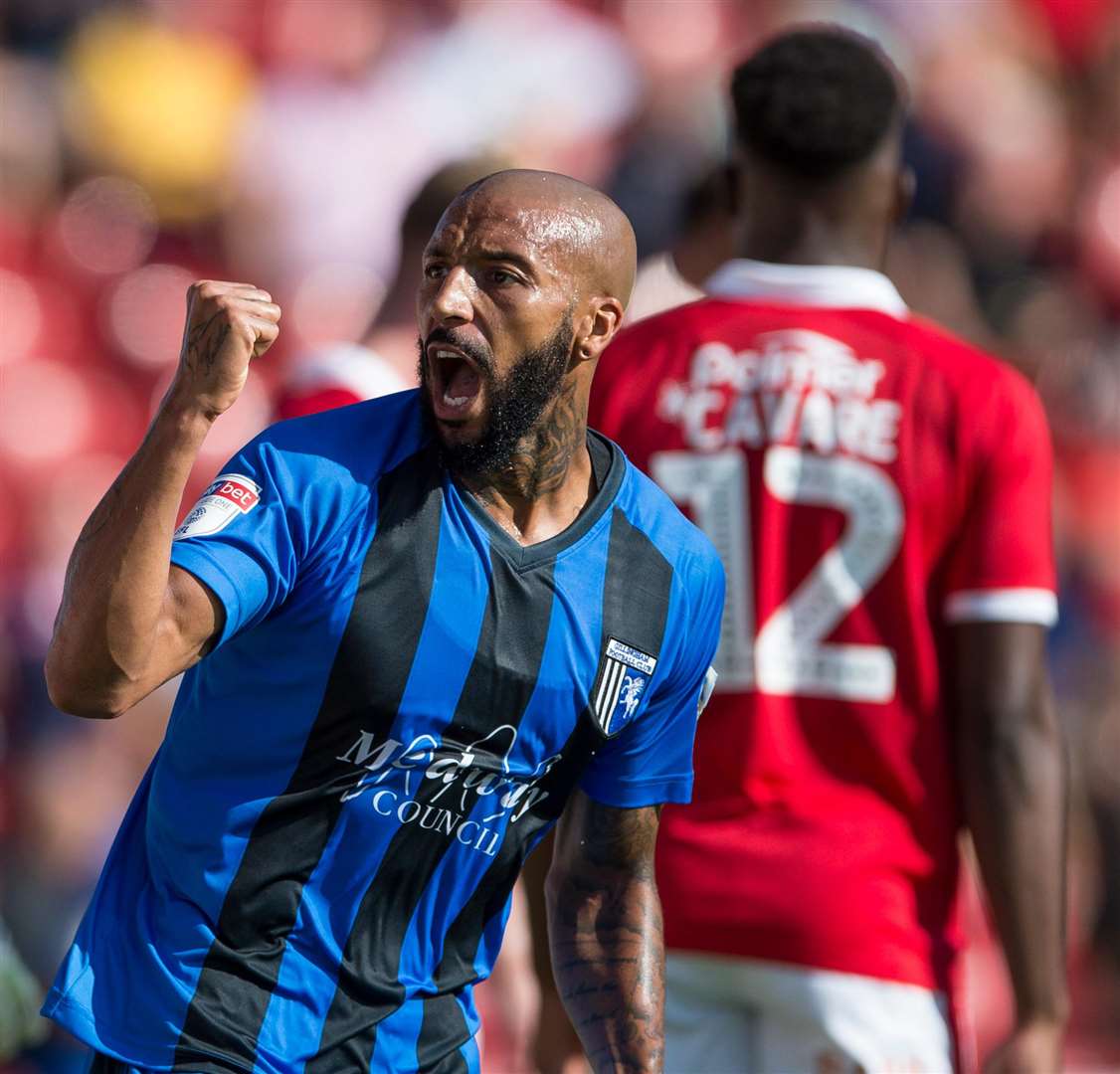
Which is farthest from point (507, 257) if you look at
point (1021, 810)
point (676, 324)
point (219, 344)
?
point (1021, 810)

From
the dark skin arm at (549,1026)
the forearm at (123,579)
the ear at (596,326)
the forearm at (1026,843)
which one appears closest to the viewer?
the forearm at (123,579)

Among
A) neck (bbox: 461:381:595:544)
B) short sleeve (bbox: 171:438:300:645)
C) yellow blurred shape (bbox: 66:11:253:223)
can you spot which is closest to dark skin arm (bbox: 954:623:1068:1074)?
neck (bbox: 461:381:595:544)

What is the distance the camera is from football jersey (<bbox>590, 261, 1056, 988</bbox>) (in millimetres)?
3387

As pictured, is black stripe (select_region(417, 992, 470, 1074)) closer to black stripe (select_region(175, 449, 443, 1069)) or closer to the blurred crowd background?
black stripe (select_region(175, 449, 443, 1069))

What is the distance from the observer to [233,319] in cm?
208

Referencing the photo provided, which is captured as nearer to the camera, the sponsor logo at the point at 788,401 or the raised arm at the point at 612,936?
the raised arm at the point at 612,936

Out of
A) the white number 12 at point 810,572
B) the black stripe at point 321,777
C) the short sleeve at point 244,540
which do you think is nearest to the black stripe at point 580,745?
the black stripe at point 321,777

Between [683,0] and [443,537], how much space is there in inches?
218

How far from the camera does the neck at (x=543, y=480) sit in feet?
8.34

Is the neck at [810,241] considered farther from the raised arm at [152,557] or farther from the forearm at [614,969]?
the raised arm at [152,557]

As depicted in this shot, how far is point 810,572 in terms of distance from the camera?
342 centimetres

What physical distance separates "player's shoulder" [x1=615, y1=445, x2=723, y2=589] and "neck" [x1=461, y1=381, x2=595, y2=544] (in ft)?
0.27

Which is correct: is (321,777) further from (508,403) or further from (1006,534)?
(1006,534)

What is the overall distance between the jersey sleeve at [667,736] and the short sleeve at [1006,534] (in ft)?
2.49
